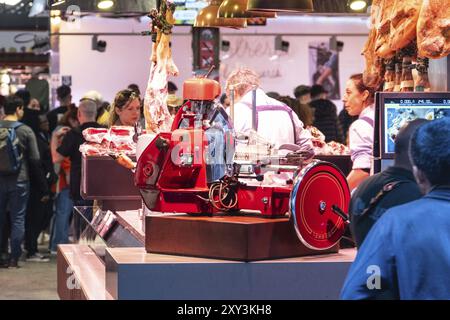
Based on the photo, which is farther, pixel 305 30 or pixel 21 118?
pixel 305 30

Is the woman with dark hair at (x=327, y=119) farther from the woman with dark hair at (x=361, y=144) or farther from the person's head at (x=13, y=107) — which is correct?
the woman with dark hair at (x=361, y=144)

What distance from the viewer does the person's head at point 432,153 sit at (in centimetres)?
287

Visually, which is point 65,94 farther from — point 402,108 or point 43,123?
point 402,108

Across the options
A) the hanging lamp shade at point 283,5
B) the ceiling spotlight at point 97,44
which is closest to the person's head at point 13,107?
the ceiling spotlight at point 97,44

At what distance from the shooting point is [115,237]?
15.1 feet

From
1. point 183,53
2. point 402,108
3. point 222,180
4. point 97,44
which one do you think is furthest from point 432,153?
point 97,44

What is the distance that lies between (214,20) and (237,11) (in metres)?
0.42

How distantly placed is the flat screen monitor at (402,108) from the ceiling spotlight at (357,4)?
5.35 metres

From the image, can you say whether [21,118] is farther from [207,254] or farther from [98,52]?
[207,254]

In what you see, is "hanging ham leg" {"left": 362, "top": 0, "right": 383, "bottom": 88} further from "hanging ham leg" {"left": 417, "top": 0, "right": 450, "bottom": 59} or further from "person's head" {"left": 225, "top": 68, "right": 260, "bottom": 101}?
"person's head" {"left": 225, "top": 68, "right": 260, "bottom": 101}
